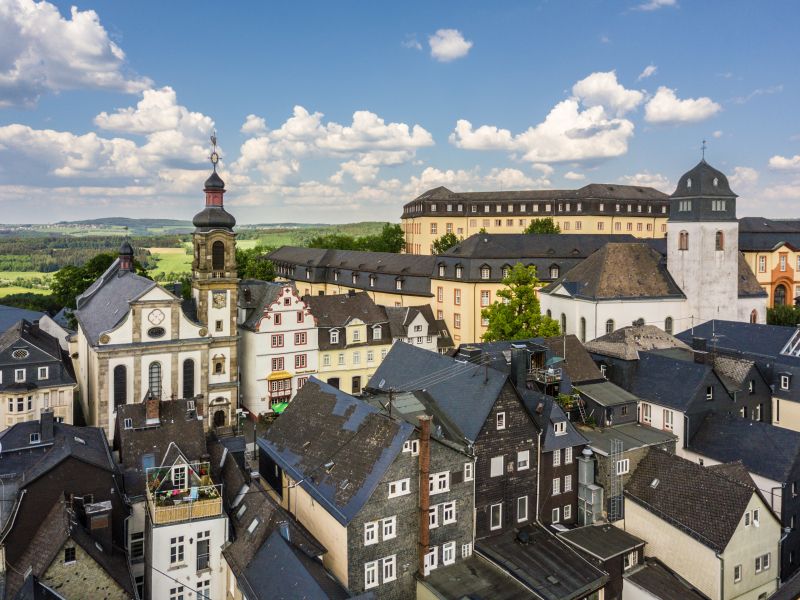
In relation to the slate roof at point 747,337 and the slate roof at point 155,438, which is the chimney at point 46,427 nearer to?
the slate roof at point 155,438

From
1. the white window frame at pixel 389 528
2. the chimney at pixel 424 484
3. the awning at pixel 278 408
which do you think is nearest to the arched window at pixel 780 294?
the awning at pixel 278 408

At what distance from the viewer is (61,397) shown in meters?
45.0

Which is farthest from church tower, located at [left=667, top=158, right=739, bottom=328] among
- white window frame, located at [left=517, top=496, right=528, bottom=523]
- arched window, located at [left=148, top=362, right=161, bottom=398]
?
arched window, located at [left=148, top=362, right=161, bottom=398]

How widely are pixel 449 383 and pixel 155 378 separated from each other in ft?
78.8

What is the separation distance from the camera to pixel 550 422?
31.8m

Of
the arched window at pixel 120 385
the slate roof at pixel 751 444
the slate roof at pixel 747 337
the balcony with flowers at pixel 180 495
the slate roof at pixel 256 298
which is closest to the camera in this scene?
the balcony with flowers at pixel 180 495

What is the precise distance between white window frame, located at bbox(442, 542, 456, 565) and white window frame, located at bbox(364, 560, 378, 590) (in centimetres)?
320

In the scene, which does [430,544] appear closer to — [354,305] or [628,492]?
[628,492]

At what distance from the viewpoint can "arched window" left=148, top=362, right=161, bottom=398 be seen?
150 ft

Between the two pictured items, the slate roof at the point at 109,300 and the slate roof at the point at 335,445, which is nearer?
the slate roof at the point at 335,445

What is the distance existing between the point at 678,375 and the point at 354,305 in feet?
94.5

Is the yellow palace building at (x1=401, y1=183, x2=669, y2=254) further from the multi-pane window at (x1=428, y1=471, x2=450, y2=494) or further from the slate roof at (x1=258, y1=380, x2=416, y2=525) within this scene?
the multi-pane window at (x1=428, y1=471, x2=450, y2=494)

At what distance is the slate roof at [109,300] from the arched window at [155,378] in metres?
3.96

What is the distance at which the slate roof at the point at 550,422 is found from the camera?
102 feet
